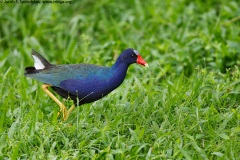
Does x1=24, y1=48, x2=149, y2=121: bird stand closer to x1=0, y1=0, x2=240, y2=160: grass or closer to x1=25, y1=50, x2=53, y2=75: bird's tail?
x1=25, y1=50, x2=53, y2=75: bird's tail

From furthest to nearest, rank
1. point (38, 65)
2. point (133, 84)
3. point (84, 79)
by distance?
point (133, 84)
point (38, 65)
point (84, 79)

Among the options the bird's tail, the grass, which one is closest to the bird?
the bird's tail

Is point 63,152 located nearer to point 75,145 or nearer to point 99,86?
point 75,145

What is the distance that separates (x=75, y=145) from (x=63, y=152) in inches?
11.5

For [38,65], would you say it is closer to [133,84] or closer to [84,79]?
[84,79]

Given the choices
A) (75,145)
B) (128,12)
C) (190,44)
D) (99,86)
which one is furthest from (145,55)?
(75,145)

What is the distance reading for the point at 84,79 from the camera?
18.8 ft

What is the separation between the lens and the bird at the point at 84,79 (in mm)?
5676

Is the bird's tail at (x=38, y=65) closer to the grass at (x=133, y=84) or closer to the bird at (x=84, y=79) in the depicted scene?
the bird at (x=84, y=79)

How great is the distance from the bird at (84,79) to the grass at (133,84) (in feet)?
0.63

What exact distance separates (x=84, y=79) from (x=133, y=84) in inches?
46.1

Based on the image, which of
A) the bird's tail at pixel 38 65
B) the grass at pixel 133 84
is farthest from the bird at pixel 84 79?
the grass at pixel 133 84

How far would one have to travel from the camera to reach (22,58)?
7.77 meters

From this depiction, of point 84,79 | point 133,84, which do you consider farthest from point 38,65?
point 133,84
